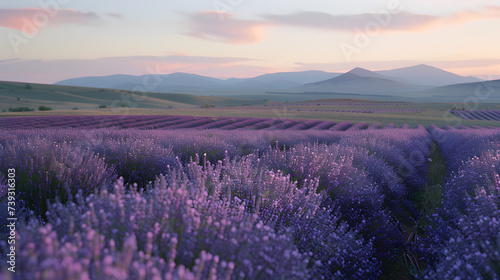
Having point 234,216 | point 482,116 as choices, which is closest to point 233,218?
point 234,216

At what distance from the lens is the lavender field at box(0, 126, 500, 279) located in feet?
5.24

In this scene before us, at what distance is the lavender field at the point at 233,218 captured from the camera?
1597mm

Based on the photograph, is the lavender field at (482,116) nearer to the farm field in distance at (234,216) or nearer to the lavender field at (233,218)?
the farm field in distance at (234,216)

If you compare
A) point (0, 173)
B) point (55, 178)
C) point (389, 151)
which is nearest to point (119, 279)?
point (55, 178)

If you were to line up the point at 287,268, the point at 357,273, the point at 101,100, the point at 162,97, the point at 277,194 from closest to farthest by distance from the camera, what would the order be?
the point at 287,268 → the point at 357,273 → the point at 277,194 → the point at 101,100 → the point at 162,97

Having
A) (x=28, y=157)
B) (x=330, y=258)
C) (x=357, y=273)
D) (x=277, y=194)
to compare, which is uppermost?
(x=28, y=157)

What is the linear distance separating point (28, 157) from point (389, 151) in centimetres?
690

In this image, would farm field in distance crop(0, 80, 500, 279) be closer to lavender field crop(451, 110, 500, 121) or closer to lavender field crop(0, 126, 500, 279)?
lavender field crop(0, 126, 500, 279)

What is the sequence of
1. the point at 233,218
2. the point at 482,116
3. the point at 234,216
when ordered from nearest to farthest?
1. the point at 233,218
2. the point at 234,216
3. the point at 482,116

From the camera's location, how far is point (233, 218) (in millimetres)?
2373

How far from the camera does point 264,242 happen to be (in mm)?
1984

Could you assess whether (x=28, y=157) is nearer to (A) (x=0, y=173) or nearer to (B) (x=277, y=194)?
(A) (x=0, y=173)

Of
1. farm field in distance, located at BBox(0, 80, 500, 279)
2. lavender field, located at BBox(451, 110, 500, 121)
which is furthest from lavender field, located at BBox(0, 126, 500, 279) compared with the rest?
lavender field, located at BBox(451, 110, 500, 121)

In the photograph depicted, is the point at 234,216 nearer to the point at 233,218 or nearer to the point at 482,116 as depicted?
the point at 233,218
